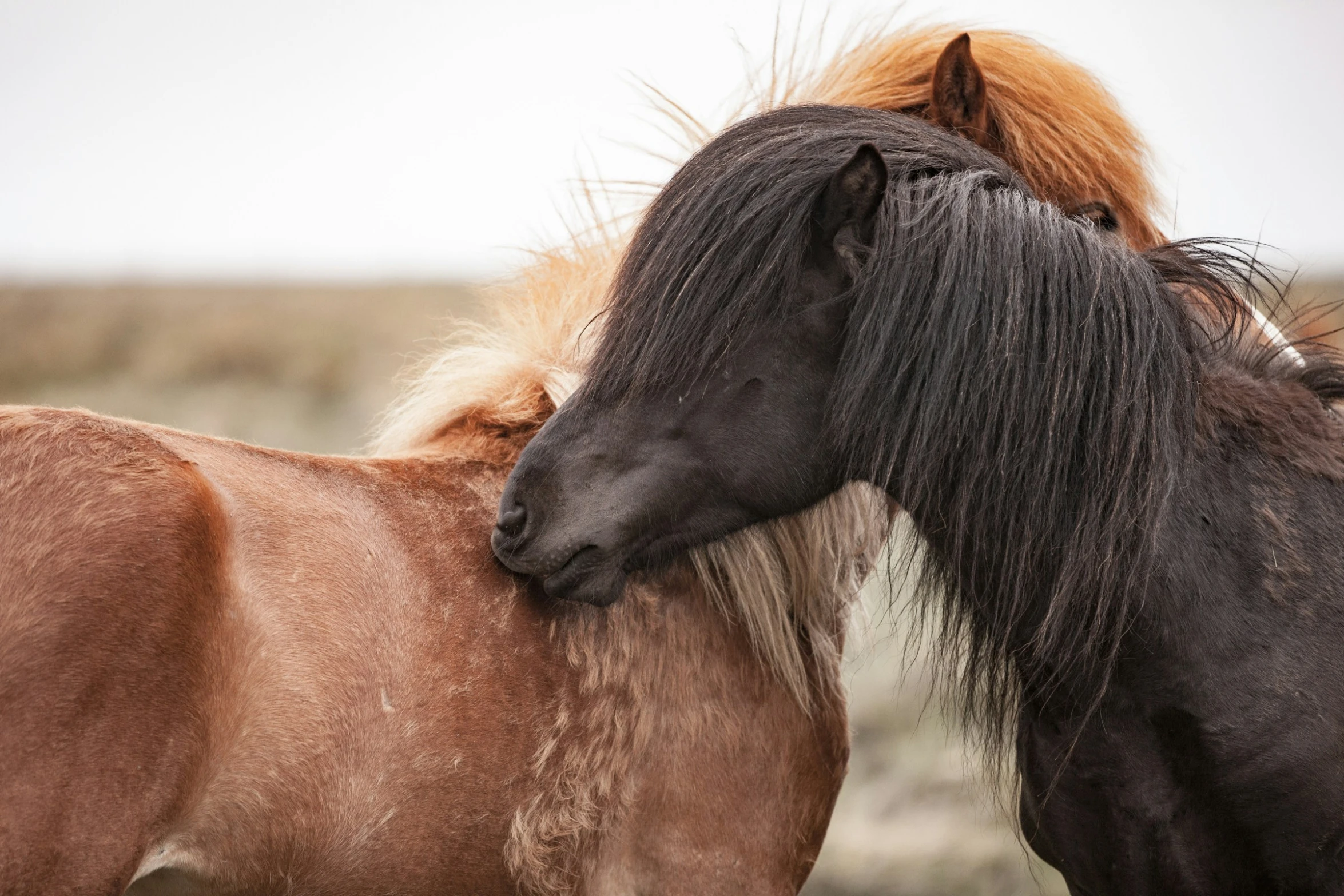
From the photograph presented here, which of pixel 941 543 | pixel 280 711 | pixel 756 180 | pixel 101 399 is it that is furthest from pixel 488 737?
pixel 101 399

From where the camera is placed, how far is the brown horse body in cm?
194

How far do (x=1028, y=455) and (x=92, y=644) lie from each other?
194 cm

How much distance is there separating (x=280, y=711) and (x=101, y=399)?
13321mm

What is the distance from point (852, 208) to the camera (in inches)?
89.7

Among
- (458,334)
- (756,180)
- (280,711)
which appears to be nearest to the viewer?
(280,711)

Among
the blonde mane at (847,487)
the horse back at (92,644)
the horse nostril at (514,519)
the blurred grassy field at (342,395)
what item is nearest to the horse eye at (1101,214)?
the blonde mane at (847,487)

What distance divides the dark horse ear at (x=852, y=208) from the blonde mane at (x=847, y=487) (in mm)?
700

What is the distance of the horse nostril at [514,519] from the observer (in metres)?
2.41

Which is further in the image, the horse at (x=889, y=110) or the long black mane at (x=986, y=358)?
the horse at (x=889, y=110)

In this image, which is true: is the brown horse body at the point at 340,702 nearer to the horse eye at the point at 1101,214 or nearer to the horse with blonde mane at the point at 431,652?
the horse with blonde mane at the point at 431,652

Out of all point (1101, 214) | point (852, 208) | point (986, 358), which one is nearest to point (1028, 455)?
point (986, 358)

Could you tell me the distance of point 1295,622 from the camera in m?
2.24

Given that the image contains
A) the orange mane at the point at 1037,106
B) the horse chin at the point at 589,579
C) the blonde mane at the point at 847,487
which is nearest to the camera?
the horse chin at the point at 589,579

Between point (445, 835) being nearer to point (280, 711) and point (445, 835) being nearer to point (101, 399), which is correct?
point (280, 711)
